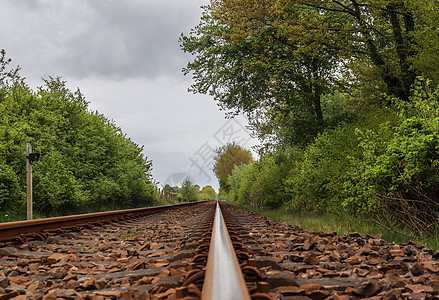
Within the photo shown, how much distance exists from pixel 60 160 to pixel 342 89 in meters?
15.2

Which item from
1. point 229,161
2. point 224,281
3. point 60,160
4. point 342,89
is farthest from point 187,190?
point 224,281

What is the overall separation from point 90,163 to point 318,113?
617 inches

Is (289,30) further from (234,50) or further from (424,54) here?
(234,50)

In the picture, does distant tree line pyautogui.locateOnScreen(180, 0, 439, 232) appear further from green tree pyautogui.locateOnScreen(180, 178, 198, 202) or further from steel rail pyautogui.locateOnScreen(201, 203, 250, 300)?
green tree pyautogui.locateOnScreen(180, 178, 198, 202)

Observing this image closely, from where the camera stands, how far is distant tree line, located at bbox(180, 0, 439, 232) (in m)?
5.27

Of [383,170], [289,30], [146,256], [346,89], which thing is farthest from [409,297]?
[346,89]

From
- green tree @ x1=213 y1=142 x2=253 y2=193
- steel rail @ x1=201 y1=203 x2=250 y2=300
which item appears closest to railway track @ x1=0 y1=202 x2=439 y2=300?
steel rail @ x1=201 y1=203 x2=250 y2=300

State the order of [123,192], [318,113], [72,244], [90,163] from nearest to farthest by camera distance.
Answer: [72,244]
[318,113]
[90,163]
[123,192]

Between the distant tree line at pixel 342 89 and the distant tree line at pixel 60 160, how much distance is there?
885 cm

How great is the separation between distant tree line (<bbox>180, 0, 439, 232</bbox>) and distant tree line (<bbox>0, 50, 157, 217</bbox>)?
8.85 metres

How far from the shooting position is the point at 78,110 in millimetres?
22297

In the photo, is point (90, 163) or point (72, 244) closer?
point (72, 244)

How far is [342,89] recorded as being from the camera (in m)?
15.4

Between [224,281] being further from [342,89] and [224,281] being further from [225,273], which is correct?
[342,89]
